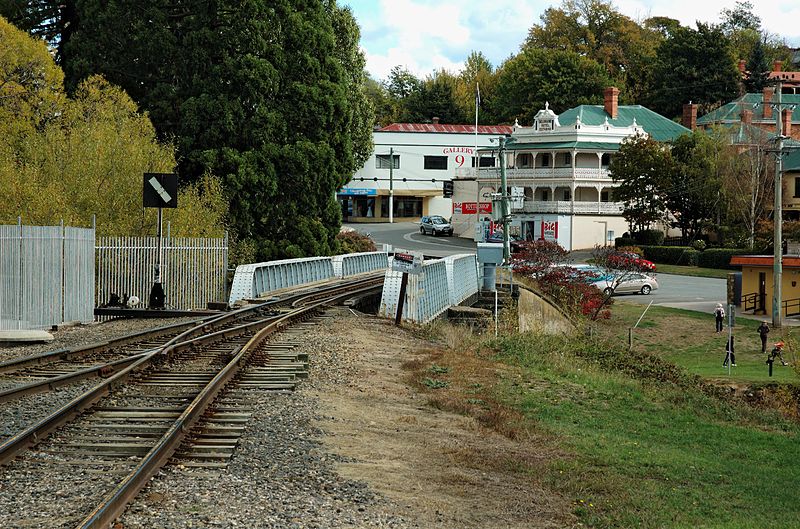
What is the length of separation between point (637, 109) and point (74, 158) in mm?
70369

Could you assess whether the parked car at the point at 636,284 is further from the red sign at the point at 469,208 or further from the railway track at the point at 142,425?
the railway track at the point at 142,425

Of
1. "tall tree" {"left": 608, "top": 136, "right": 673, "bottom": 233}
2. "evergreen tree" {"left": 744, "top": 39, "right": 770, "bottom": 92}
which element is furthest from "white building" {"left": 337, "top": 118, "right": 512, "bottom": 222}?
"tall tree" {"left": 608, "top": 136, "right": 673, "bottom": 233}

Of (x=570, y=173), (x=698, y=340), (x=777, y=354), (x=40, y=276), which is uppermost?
(x=570, y=173)

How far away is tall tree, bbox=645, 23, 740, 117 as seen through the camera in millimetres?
A: 106750

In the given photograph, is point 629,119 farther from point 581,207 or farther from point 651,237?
point 651,237

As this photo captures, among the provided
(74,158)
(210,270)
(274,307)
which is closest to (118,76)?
(74,158)

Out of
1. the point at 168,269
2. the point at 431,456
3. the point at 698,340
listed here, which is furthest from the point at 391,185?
the point at 431,456

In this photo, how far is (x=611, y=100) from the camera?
289 ft

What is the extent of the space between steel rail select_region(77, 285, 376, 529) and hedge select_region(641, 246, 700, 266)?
5633 cm

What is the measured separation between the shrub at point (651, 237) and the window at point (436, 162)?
34929mm

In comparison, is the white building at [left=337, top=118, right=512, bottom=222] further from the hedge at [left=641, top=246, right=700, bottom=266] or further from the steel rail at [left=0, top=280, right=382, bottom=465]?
the steel rail at [left=0, top=280, right=382, bottom=465]

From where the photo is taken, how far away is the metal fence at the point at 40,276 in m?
22.3

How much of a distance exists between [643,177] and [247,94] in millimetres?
35620

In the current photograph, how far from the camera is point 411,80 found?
142 m
